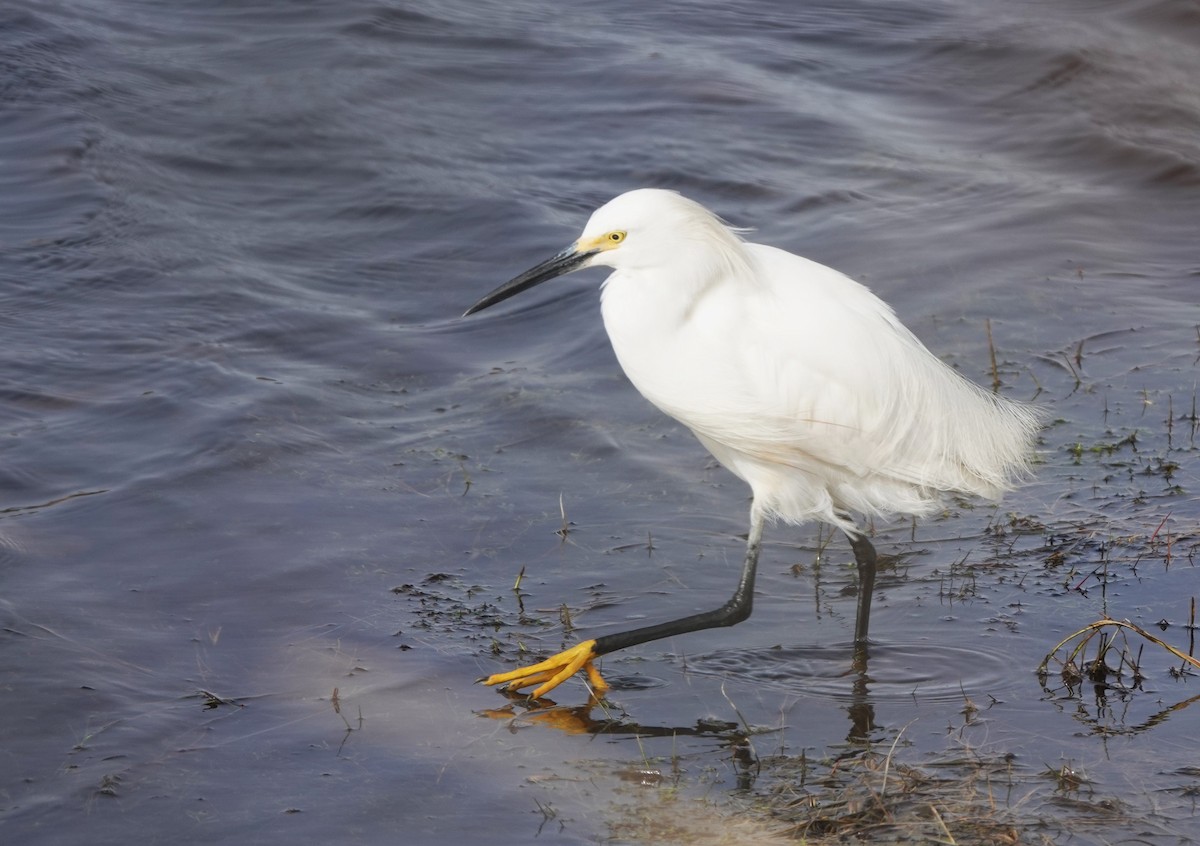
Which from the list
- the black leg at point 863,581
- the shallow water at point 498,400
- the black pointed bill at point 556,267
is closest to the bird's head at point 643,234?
the black pointed bill at point 556,267

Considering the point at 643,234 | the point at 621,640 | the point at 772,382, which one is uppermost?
the point at 643,234

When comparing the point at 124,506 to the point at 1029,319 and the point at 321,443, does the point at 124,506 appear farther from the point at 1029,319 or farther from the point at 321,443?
the point at 1029,319

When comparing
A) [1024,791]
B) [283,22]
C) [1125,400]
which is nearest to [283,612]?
[1024,791]

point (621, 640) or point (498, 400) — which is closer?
point (621, 640)

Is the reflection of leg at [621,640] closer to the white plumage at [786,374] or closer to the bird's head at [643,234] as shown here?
the white plumage at [786,374]

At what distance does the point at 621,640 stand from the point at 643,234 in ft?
4.11

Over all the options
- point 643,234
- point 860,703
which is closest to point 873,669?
point 860,703

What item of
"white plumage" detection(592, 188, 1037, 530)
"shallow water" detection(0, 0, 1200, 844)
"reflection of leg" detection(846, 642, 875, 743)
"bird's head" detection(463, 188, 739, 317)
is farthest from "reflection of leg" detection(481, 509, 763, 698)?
"bird's head" detection(463, 188, 739, 317)

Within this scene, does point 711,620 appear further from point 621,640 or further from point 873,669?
point 873,669

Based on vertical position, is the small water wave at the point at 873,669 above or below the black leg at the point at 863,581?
below

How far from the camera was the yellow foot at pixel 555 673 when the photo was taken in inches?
164

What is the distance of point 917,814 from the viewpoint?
329 cm

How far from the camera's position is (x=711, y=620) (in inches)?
175

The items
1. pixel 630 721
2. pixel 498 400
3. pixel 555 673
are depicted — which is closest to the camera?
pixel 630 721
